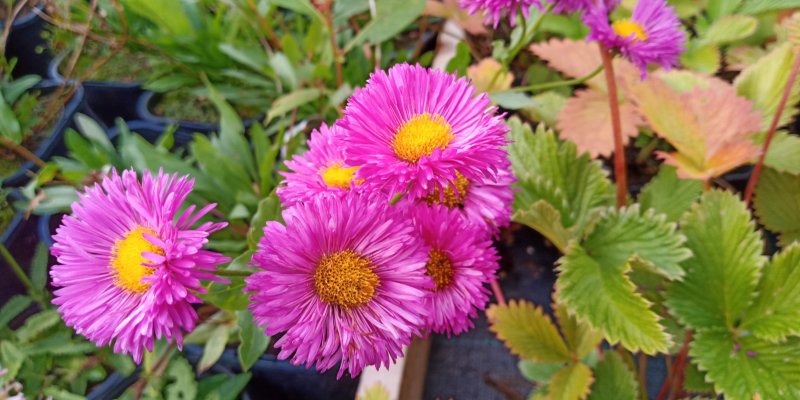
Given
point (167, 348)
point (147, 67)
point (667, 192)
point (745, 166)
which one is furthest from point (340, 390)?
point (147, 67)

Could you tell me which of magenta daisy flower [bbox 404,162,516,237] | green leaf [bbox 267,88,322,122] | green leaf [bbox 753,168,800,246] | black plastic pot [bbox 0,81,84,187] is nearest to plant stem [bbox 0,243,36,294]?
black plastic pot [bbox 0,81,84,187]

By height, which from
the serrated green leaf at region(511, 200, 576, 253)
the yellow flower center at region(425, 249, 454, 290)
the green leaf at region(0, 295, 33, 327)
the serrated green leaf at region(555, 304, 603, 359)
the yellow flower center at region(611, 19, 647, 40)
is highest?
the yellow flower center at region(611, 19, 647, 40)

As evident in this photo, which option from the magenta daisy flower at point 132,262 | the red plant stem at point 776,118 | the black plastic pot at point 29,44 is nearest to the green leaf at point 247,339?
the magenta daisy flower at point 132,262

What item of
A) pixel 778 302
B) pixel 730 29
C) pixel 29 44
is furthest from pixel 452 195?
pixel 29 44

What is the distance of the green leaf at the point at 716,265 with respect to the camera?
0.56 m

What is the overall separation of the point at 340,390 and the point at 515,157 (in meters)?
0.43

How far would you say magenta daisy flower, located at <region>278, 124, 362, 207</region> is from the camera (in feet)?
1.32

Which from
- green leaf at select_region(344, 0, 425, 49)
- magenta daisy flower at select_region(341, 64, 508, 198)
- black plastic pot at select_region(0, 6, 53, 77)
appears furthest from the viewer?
black plastic pot at select_region(0, 6, 53, 77)

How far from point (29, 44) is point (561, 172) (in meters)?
1.22

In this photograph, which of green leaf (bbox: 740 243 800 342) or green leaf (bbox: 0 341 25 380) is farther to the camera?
green leaf (bbox: 0 341 25 380)

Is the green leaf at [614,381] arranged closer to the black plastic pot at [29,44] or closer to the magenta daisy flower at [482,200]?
the magenta daisy flower at [482,200]

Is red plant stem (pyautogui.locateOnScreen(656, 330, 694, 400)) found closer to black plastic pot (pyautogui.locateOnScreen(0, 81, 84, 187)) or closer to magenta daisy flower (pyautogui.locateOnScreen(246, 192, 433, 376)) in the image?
magenta daisy flower (pyautogui.locateOnScreen(246, 192, 433, 376))

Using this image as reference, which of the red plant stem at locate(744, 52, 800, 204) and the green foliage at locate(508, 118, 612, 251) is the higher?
the red plant stem at locate(744, 52, 800, 204)

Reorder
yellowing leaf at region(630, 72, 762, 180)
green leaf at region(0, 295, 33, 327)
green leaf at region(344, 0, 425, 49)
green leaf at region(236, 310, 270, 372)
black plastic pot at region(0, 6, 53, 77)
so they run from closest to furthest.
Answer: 1. green leaf at region(236, 310, 270, 372)
2. yellowing leaf at region(630, 72, 762, 180)
3. green leaf at region(0, 295, 33, 327)
4. green leaf at region(344, 0, 425, 49)
5. black plastic pot at region(0, 6, 53, 77)
